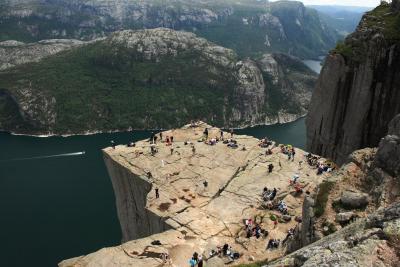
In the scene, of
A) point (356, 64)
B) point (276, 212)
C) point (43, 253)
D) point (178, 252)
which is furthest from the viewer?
point (43, 253)

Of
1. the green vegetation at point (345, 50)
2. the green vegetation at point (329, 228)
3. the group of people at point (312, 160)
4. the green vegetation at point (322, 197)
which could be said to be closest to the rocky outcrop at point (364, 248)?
the green vegetation at point (329, 228)

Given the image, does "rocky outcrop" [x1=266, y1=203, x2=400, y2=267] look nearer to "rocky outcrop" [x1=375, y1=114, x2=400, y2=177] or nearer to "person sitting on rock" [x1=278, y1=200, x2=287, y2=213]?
"rocky outcrop" [x1=375, y1=114, x2=400, y2=177]

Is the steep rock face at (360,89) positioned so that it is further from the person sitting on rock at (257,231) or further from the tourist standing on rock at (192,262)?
the tourist standing on rock at (192,262)

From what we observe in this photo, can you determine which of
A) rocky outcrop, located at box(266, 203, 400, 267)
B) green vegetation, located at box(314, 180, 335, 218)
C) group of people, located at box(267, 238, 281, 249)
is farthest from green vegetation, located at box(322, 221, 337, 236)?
group of people, located at box(267, 238, 281, 249)

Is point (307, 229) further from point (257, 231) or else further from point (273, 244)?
point (257, 231)

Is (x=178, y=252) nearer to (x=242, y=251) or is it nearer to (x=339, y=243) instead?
(x=242, y=251)

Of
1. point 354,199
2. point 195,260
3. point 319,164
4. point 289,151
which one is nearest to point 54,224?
point 289,151

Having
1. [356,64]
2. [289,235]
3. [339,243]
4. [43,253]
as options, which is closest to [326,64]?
[356,64]
